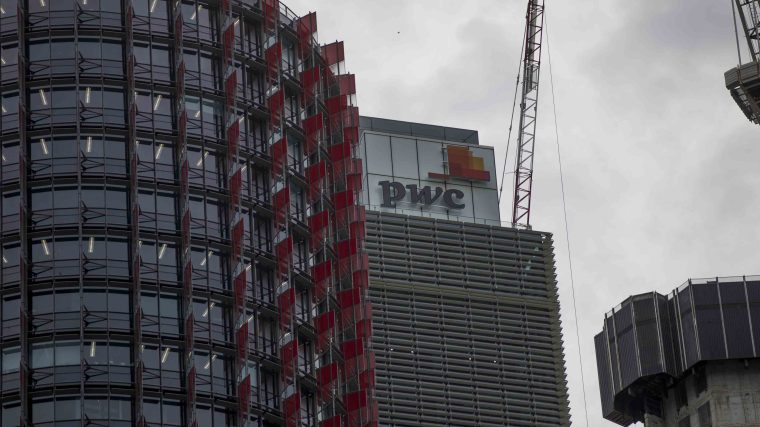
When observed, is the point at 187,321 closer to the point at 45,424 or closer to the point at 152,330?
the point at 152,330

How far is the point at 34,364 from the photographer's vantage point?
19500 cm

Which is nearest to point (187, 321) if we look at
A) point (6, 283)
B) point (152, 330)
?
point (152, 330)

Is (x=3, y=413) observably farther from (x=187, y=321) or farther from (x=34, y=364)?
(x=187, y=321)

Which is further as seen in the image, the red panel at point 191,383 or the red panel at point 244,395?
the red panel at point 244,395

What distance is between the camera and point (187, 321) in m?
200

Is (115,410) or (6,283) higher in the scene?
(6,283)

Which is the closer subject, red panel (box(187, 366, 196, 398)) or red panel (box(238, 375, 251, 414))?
red panel (box(187, 366, 196, 398))

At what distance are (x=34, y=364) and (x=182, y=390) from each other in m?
12.2

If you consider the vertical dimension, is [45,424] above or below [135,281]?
below

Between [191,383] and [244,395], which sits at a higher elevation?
[191,383]


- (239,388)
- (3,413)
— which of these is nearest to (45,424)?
(3,413)

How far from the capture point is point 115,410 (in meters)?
193

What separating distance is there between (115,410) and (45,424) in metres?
5.73

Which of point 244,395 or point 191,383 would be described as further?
point 244,395
